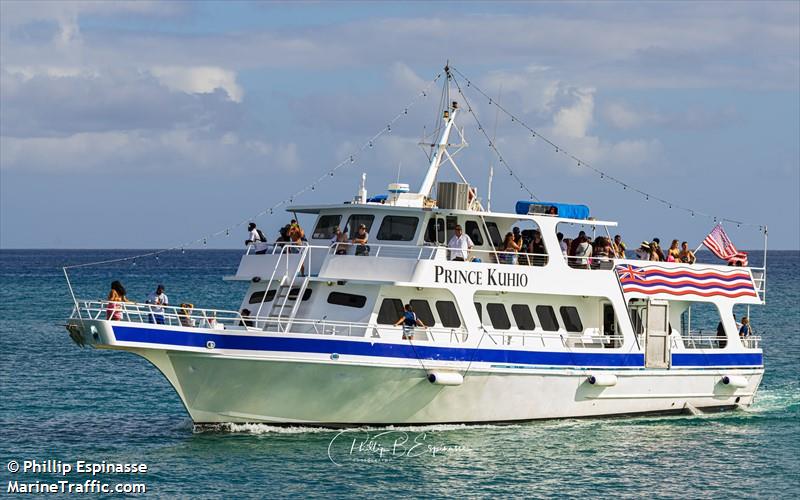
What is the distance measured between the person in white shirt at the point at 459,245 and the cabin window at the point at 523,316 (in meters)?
1.74

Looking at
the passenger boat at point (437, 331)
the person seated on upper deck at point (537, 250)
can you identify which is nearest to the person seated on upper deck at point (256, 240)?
the passenger boat at point (437, 331)

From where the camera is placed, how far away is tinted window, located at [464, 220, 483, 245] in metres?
26.1

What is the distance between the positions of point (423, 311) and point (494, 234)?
289 cm

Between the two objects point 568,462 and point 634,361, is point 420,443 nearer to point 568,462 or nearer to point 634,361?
point 568,462

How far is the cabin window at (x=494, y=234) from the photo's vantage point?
26.5 m

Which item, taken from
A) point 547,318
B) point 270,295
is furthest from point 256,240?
point 547,318

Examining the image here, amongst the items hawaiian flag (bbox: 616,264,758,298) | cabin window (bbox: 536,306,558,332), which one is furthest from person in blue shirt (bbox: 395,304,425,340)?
hawaiian flag (bbox: 616,264,758,298)

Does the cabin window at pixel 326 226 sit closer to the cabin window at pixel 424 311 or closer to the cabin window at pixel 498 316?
the cabin window at pixel 424 311

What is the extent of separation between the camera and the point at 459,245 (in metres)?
25.3

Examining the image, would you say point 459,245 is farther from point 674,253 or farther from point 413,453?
point 674,253

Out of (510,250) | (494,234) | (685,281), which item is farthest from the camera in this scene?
(685,281)

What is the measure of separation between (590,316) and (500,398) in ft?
11.5

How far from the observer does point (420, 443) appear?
23391mm

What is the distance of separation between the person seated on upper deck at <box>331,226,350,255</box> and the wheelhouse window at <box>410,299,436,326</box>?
1878 millimetres
